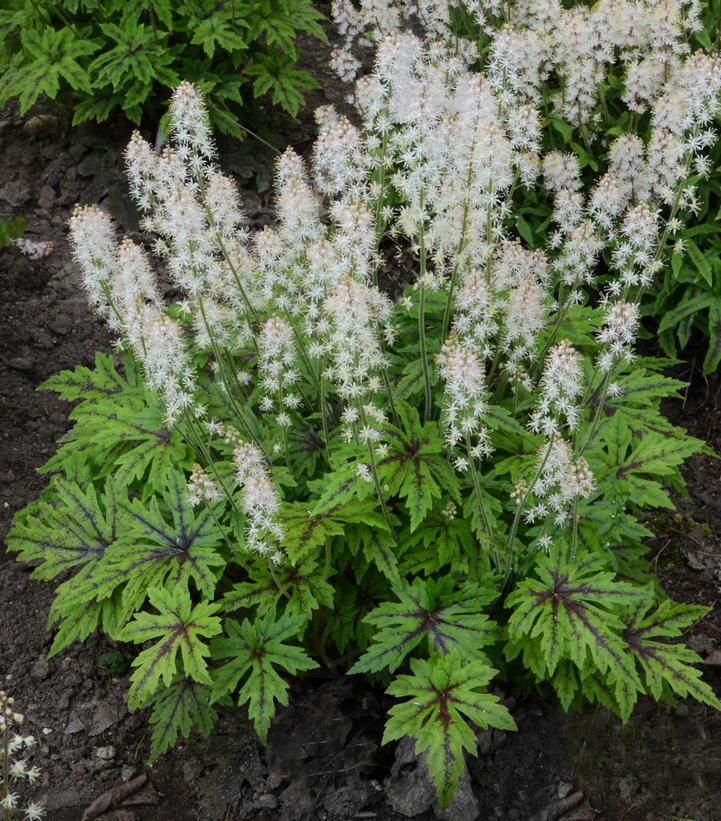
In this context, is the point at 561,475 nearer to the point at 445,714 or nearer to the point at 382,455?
the point at 382,455

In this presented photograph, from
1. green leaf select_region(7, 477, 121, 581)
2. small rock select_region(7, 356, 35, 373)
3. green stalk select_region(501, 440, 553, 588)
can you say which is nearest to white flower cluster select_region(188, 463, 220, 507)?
green leaf select_region(7, 477, 121, 581)

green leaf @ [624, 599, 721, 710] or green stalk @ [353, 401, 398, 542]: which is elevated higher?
green stalk @ [353, 401, 398, 542]

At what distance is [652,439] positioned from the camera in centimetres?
429

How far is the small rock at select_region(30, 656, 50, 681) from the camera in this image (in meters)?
4.55

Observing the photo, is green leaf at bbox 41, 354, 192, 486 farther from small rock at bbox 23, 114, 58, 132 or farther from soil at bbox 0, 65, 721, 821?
small rock at bbox 23, 114, 58, 132

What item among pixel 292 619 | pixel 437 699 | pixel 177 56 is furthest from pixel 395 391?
pixel 177 56

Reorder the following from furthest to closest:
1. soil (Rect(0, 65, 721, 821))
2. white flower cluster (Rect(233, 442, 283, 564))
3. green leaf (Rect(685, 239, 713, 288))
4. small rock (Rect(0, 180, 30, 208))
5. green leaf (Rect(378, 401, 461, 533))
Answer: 1. small rock (Rect(0, 180, 30, 208))
2. green leaf (Rect(685, 239, 713, 288))
3. soil (Rect(0, 65, 721, 821))
4. green leaf (Rect(378, 401, 461, 533))
5. white flower cluster (Rect(233, 442, 283, 564))

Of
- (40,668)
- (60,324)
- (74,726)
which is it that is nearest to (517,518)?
(74,726)

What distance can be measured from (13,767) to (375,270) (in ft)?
7.90

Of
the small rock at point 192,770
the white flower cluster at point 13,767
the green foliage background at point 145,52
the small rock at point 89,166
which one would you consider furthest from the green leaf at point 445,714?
the small rock at point 89,166

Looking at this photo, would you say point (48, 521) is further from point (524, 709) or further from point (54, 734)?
point (524, 709)

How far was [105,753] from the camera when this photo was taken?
4242mm

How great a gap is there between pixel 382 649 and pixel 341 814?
880 millimetres

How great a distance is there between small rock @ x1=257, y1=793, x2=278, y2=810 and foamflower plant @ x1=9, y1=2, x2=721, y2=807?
50cm
